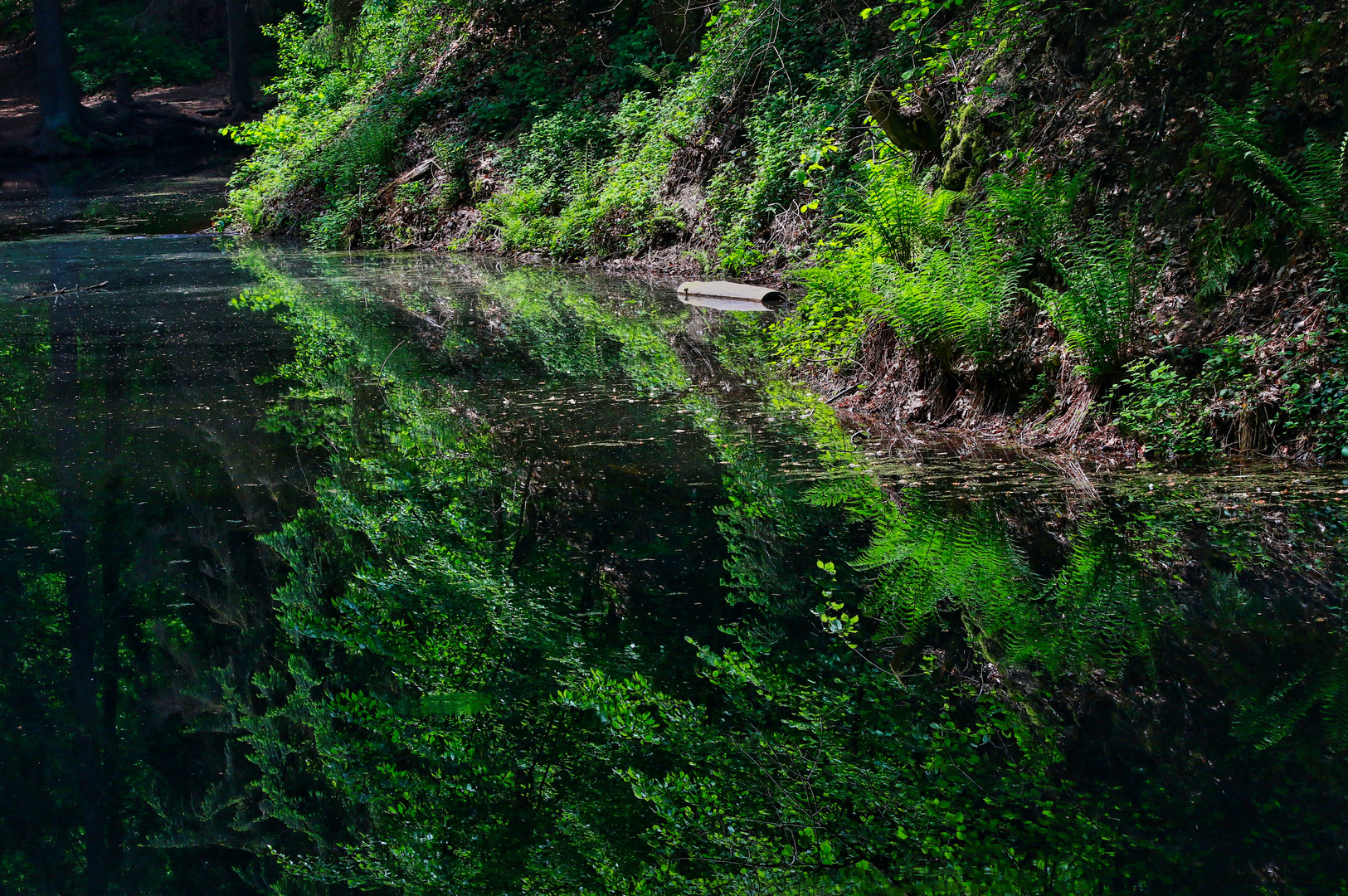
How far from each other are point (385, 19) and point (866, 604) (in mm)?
21029

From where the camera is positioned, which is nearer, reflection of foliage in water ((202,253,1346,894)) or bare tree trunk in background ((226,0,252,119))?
reflection of foliage in water ((202,253,1346,894))

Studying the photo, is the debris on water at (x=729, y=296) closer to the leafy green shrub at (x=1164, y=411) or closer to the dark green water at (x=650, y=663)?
the dark green water at (x=650, y=663)

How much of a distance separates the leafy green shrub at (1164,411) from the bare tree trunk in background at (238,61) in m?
36.4

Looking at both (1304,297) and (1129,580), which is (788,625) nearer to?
(1129,580)

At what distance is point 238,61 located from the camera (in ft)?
119

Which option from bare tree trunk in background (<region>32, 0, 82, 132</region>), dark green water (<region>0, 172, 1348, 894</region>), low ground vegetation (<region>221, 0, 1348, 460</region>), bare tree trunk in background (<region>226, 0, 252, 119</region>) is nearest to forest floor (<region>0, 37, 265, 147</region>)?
bare tree trunk in background (<region>226, 0, 252, 119</region>)

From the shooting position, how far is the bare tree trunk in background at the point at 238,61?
118 ft

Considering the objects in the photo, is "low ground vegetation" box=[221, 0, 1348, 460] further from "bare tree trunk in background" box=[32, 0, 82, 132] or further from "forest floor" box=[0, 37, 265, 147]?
"forest floor" box=[0, 37, 265, 147]

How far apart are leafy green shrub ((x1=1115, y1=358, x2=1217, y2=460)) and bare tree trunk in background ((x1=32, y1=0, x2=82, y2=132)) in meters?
36.4

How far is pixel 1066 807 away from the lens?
299 centimetres

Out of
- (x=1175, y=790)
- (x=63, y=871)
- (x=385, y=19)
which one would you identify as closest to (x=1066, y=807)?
(x=1175, y=790)

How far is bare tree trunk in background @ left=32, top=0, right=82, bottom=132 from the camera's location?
33688 millimetres

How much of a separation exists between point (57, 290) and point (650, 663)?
12.4m

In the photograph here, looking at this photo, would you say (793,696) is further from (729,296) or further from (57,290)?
(57,290)
